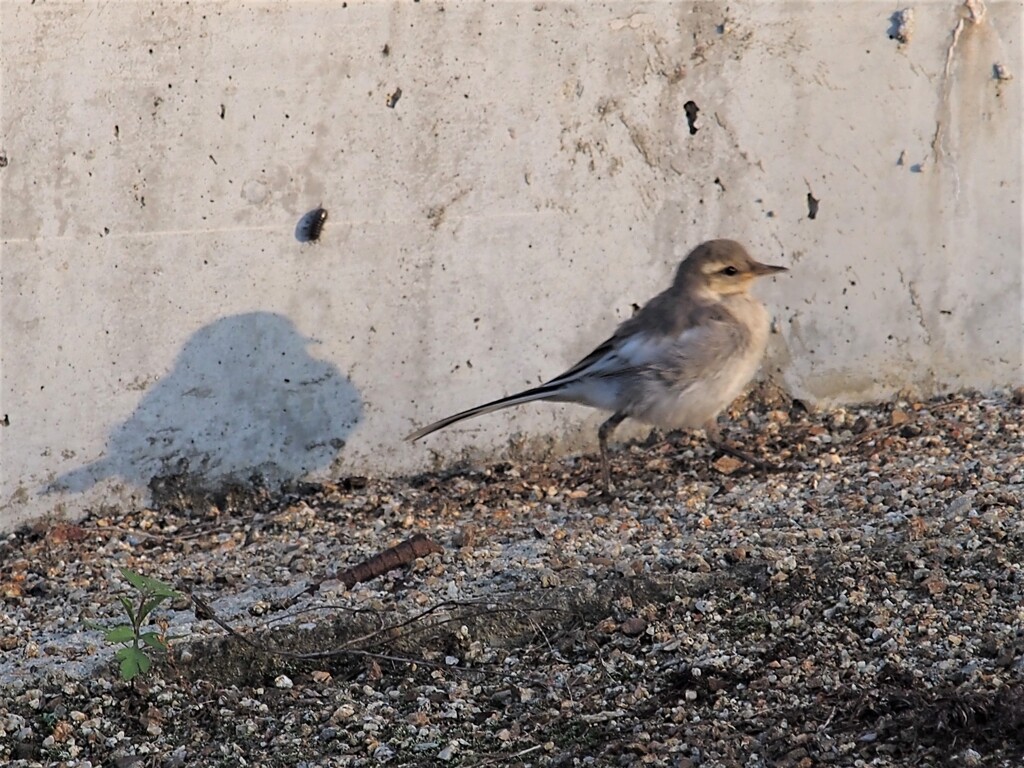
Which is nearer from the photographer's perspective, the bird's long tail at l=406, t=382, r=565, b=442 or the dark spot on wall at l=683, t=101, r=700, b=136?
the bird's long tail at l=406, t=382, r=565, b=442

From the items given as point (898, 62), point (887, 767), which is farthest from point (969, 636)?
point (898, 62)

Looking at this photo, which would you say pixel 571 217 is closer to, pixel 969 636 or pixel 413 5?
pixel 413 5

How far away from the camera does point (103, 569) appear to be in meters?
5.36

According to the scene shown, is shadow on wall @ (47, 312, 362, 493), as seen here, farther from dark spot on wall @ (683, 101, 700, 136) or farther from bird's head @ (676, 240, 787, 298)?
dark spot on wall @ (683, 101, 700, 136)

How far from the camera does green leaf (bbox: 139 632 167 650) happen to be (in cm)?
411

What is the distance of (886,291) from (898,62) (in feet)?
3.05

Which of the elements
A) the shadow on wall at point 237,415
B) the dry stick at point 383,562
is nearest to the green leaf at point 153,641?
the dry stick at point 383,562

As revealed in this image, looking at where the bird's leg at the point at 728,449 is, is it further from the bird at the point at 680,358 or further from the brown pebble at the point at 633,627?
the brown pebble at the point at 633,627

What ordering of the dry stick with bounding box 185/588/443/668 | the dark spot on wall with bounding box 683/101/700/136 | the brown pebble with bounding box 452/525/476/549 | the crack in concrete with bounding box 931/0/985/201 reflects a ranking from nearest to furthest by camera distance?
the dry stick with bounding box 185/588/443/668 < the brown pebble with bounding box 452/525/476/549 < the dark spot on wall with bounding box 683/101/700/136 < the crack in concrete with bounding box 931/0/985/201

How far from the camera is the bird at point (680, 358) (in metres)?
5.78

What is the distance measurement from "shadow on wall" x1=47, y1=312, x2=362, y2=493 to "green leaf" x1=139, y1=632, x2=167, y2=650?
5.49 ft

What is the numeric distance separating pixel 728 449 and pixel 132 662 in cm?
281

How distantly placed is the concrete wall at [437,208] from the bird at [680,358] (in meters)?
0.28

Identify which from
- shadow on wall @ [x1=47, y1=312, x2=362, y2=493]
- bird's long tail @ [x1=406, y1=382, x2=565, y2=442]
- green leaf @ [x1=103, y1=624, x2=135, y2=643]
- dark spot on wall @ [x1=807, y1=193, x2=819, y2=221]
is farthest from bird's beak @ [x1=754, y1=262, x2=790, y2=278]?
green leaf @ [x1=103, y1=624, x2=135, y2=643]
